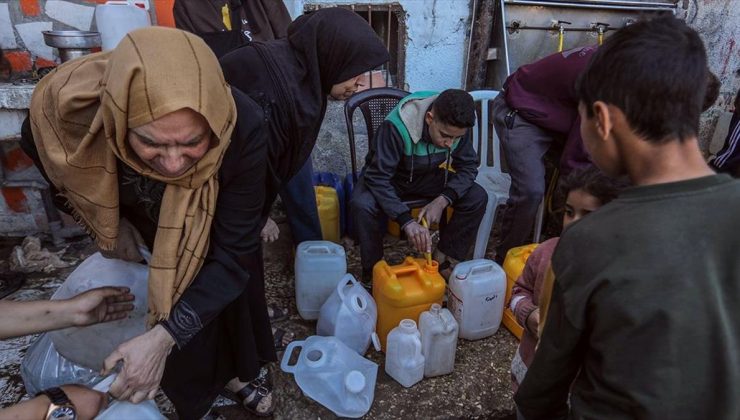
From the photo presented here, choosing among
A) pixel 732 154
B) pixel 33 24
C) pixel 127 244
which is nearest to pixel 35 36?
pixel 33 24

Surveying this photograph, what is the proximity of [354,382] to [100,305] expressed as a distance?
105 centimetres

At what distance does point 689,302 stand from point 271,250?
2776 mm

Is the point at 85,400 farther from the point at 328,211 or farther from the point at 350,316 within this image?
the point at 328,211

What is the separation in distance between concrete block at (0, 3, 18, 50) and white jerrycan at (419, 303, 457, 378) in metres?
3.40

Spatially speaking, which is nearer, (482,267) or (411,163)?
(482,267)

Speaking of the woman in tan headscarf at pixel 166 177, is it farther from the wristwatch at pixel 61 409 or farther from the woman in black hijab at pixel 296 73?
the woman in black hijab at pixel 296 73

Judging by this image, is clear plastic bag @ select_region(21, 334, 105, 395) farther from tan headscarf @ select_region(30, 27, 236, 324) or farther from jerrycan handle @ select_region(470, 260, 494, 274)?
jerrycan handle @ select_region(470, 260, 494, 274)

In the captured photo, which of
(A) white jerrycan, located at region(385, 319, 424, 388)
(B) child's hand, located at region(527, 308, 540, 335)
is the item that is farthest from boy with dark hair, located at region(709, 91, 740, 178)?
(A) white jerrycan, located at region(385, 319, 424, 388)

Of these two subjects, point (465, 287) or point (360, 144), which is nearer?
point (465, 287)

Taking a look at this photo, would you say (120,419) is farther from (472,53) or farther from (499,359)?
(472,53)

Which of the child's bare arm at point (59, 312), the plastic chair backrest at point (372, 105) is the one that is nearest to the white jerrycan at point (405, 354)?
the child's bare arm at point (59, 312)

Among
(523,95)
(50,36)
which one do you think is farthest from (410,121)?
(50,36)

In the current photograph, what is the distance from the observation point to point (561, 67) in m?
2.86

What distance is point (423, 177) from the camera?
3.04m
